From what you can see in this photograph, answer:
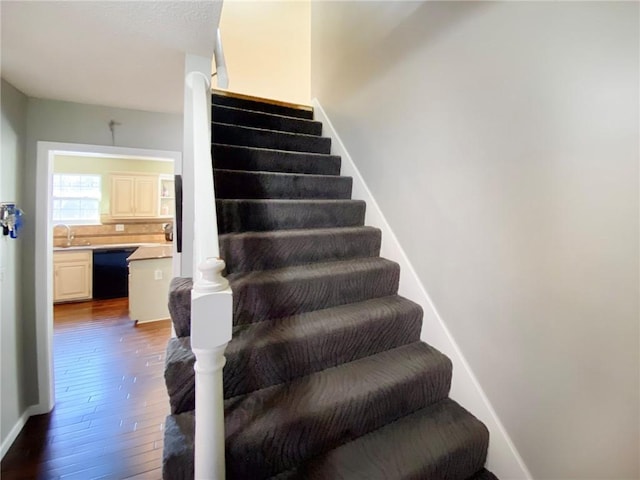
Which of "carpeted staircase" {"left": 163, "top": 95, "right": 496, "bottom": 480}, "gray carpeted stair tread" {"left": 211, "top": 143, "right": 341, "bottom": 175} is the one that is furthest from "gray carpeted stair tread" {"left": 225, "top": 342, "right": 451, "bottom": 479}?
"gray carpeted stair tread" {"left": 211, "top": 143, "right": 341, "bottom": 175}

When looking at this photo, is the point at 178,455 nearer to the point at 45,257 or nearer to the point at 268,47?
the point at 45,257

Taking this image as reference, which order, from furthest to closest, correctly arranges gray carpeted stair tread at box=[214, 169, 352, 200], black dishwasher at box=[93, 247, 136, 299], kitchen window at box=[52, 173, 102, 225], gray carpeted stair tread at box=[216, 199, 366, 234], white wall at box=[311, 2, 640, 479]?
1. kitchen window at box=[52, 173, 102, 225]
2. black dishwasher at box=[93, 247, 136, 299]
3. gray carpeted stair tread at box=[214, 169, 352, 200]
4. gray carpeted stair tread at box=[216, 199, 366, 234]
5. white wall at box=[311, 2, 640, 479]

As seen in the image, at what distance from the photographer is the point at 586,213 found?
87 cm

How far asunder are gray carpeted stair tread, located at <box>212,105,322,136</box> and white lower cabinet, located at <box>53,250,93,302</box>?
417 cm

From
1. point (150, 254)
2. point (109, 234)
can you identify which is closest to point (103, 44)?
point (150, 254)

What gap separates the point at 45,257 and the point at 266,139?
73.5 inches

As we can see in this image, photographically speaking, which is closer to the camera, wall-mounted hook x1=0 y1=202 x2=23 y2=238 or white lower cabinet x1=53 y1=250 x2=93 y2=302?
wall-mounted hook x1=0 y1=202 x2=23 y2=238

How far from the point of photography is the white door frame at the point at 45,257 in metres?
2.13

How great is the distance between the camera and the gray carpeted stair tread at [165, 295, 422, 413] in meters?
1.01

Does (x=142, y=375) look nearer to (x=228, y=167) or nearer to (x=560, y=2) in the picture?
(x=228, y=167)

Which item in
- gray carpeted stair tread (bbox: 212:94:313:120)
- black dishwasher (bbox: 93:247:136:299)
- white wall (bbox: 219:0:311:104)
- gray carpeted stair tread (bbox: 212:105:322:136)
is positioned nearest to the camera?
gray carpeted stair tread (bbox: 212:105:322:136)

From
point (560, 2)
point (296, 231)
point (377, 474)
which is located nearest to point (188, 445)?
point (377, 474)

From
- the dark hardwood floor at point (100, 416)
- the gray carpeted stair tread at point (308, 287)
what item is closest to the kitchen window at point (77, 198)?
the dark hardwood floor at point (100, 416)

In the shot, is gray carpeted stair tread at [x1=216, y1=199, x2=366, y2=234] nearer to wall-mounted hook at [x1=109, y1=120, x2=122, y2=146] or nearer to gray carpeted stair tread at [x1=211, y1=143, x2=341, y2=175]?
gray carpeted stair tread at [x1=211, y1=143, x2=341, y2=175]
